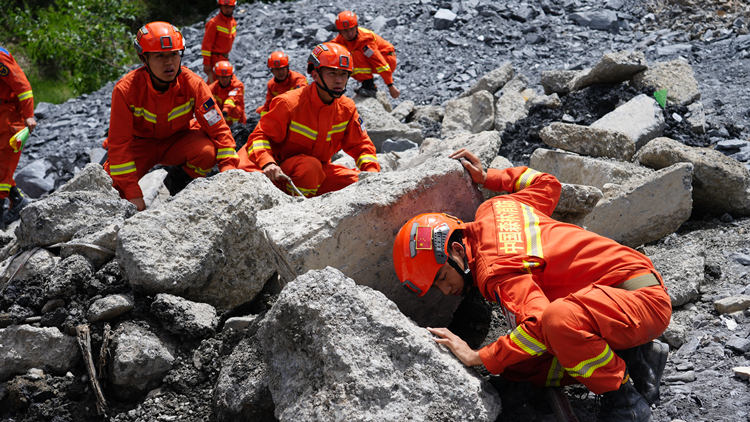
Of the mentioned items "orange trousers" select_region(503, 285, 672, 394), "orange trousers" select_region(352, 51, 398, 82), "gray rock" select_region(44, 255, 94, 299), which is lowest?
"orange trousers" select_region(352, 51, 398, 82)

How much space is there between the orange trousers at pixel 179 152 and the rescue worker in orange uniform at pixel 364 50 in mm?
4031

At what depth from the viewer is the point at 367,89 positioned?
947cm

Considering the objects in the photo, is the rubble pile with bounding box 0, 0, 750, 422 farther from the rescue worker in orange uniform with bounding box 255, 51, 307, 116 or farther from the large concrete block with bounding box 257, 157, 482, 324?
the rescue worker in orange uniform with bounding box 255, 51, 307, 116

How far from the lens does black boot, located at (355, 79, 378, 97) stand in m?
9.41

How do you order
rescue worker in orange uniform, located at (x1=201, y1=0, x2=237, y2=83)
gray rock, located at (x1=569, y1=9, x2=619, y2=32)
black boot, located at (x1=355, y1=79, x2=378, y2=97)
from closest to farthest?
black boot, located at (x1=355, y1=79, x2=378, y2=97), rescue worker in orange uniform, located at (x1=201, y1=0, x2=237, y2=83), gray rock, located at (x1=569, y1=9, x2=619, y2=32)

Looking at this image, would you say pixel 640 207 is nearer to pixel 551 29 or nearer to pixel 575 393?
pixel 575 393

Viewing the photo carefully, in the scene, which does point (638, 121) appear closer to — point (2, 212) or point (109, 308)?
point (109, 308)

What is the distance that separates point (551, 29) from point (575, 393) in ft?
30.9

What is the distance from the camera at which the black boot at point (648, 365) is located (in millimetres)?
2875

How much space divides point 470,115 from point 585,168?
3.44 meters

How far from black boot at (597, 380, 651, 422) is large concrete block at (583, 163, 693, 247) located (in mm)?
1795

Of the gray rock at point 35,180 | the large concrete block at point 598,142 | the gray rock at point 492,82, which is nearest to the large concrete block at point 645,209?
the large concrete block at point 598,142

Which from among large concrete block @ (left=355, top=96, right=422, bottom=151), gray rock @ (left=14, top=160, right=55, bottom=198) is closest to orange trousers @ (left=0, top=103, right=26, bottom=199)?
gray rock @ (left=14, top=160, right=55, bottom=198)

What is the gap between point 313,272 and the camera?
113 inches
